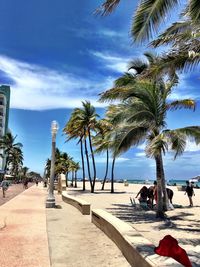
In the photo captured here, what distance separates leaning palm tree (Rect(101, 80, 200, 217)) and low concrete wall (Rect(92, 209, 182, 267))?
5224mm

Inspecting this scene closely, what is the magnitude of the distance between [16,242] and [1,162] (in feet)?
335

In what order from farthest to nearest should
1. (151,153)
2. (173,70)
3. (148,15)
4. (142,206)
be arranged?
(142,206)
(151,153)
(173,70)
(148,15)

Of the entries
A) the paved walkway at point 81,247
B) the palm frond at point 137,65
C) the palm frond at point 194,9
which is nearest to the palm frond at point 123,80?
the palm frond at point 137,65

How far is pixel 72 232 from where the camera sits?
10375 mm

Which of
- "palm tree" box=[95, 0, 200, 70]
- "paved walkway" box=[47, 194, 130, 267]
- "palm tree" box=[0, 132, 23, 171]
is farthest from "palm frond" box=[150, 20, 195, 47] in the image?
"palm tree" box=[0, 132, 23, 171]

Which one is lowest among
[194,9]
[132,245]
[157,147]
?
[132,245]

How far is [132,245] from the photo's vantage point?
21.5 feet

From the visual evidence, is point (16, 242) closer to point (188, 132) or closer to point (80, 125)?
point (188, 132)

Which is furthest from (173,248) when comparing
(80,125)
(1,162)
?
(1,162)

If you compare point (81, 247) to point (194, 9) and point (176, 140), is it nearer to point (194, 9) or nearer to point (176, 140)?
point (194, 9)

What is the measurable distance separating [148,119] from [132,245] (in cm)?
928


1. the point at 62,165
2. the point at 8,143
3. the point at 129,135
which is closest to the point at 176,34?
the point at 129,135

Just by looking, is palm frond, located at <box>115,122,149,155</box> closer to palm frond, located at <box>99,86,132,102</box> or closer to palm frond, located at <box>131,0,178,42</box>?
palm frond, located at <box>99,86,132,102</box>

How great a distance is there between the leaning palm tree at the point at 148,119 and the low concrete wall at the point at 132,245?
17.1ft
